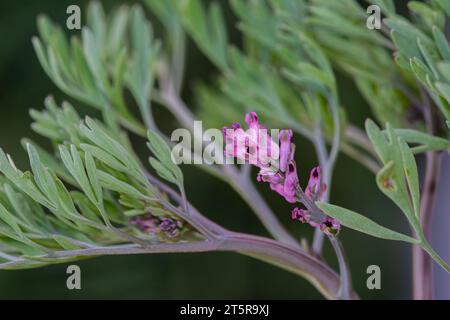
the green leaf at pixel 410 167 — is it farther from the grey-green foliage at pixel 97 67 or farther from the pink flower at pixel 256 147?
the grey-green foliage at pixel 97 67

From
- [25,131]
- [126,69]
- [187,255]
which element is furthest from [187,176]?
[126,69]

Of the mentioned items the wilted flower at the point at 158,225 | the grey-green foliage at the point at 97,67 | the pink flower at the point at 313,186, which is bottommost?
the wilted flower at the point at 158,225

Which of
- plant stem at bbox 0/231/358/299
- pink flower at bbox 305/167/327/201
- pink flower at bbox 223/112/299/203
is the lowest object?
plant stem at bbox 0/231/358/299

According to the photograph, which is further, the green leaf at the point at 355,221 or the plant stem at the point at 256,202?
the plant stem at the point at 256,202

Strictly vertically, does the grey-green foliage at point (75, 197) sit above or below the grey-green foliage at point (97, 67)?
below

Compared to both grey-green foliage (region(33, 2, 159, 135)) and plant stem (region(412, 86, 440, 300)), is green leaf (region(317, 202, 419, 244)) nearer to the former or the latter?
plant stem (region(412, 86, 440, 300))

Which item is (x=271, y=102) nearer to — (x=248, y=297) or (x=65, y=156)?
(x=65, y=156)

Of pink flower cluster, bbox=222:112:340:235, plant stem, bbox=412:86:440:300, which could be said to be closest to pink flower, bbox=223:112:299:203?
pink flower cluster, bbox=222:112:340:235

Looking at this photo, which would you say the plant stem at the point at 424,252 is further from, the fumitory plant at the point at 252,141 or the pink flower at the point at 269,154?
the pink flower at the point at 269,154

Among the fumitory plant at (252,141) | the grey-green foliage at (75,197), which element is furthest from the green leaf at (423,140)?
the grey-green foliage at (75,197)
